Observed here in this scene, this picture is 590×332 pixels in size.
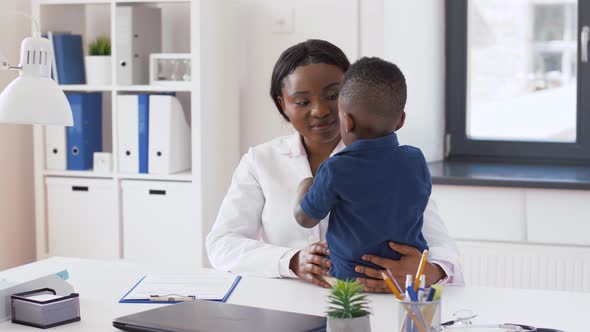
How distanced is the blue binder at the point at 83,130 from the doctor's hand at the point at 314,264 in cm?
183

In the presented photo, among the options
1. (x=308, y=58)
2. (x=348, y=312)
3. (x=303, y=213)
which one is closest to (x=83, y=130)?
(x=308, y=58)

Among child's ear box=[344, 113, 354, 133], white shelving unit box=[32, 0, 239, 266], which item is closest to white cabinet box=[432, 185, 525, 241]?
white shelving unit box=[32, 0, 239, 266]

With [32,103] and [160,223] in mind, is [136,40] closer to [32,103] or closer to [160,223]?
[160,223]

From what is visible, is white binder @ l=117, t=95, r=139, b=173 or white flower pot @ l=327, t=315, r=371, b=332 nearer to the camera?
white flower pot @ l=327, t=315, r=371, b=332

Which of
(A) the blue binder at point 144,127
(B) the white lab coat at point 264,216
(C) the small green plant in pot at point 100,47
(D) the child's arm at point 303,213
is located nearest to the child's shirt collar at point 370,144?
(D) the child's arm at point 303,213

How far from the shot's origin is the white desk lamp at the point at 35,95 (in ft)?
5.09

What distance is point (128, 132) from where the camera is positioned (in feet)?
10.9

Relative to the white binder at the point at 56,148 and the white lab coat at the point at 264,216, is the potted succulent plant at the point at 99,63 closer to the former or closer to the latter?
the white binder at the point at 56,148

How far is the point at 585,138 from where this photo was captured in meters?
3.48

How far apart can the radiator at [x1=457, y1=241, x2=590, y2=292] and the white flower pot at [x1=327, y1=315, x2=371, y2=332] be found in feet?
6.16

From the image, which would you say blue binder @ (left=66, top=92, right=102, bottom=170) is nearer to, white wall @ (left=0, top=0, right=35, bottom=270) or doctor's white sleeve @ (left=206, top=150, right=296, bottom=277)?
white wall @ (left=0, top=0, right=35, bottom=270)

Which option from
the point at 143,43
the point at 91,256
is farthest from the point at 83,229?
the point at 143,43

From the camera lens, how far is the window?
3.49 metres

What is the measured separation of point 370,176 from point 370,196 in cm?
4
